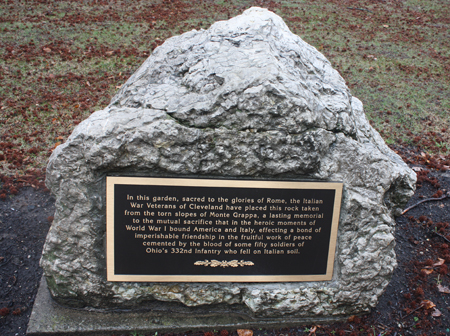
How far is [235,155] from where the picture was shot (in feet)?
7.55

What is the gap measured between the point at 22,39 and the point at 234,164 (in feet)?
23.6

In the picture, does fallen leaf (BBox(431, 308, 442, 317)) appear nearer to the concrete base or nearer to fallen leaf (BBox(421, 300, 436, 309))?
fallen leaf (BBox(421, 300, 436, 309))

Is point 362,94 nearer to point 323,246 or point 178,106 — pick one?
point 323,246

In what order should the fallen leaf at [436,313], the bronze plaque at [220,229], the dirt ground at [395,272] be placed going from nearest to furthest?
the bronze plaque at [220,229] < the dirt ground at [395,272] < the fallen leaf at [436,313]

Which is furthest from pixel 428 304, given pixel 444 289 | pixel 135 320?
pixel 135 320

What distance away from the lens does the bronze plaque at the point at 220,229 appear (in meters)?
2.39

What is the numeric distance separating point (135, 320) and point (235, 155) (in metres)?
1.47

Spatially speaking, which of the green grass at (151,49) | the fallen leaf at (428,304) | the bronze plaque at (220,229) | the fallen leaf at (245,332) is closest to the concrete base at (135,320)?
the fallen leaf at (245,332)

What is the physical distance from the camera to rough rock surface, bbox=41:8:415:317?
2236 millimetres

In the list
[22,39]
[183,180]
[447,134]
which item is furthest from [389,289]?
[22,39]

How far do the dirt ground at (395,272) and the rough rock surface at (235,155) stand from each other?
0.75 feet

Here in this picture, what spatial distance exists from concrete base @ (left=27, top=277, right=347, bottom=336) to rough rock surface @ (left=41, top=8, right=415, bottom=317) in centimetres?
8

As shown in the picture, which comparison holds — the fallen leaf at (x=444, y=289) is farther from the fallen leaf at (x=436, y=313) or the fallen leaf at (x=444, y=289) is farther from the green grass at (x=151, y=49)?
the green grass at (x=151, y=49)

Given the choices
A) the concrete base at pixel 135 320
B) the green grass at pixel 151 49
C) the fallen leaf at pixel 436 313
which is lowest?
the concrete base at pixel 135 320
